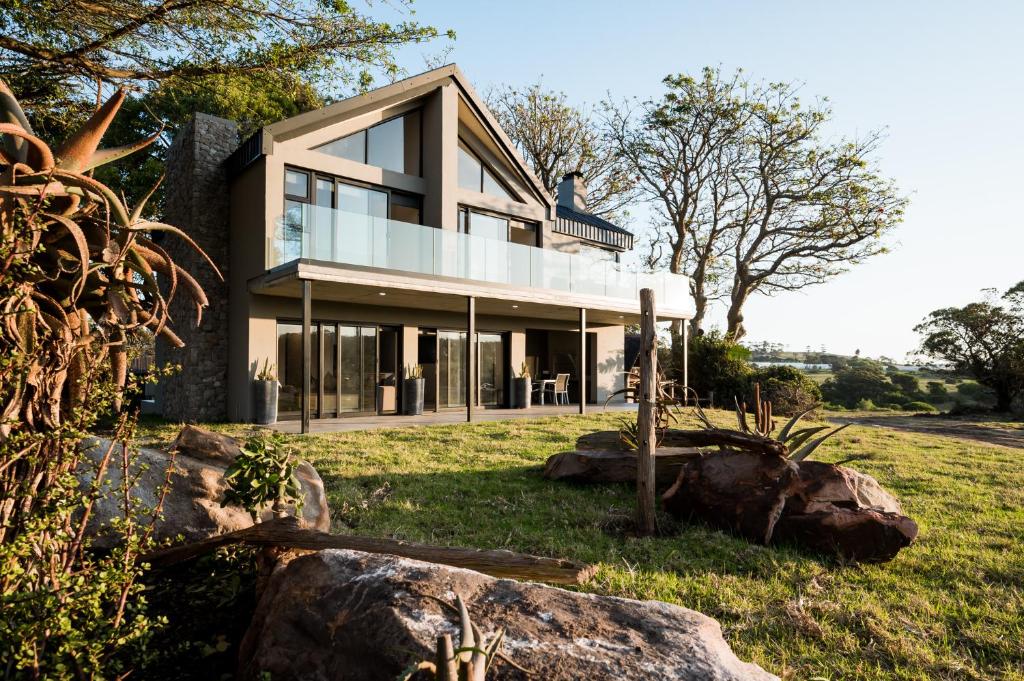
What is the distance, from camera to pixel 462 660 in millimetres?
1468

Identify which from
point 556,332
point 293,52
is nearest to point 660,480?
point 293,52

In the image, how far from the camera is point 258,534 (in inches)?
96.8

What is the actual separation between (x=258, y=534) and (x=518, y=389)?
1340cm

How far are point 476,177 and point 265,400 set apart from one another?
8.32 metres

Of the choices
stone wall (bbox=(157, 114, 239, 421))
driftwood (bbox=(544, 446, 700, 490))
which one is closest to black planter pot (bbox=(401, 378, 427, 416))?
stone wall (bbox=(157, 114, 239, 421))

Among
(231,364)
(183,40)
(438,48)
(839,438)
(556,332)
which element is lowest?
(839,438)

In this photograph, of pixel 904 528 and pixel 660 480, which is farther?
pixel 660 480

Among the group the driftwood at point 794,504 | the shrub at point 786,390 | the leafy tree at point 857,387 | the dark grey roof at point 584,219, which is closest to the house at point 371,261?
the dark grey roof at point 584,219

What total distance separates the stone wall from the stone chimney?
11160mm

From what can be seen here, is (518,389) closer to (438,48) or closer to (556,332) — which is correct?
(556,332)

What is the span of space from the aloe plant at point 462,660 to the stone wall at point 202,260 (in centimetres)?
1234

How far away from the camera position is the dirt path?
12.8 meters

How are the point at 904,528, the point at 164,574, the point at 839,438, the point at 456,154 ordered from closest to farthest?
the point at 164,574
the point at 904,528
the point at 839,438
the point at 456,154

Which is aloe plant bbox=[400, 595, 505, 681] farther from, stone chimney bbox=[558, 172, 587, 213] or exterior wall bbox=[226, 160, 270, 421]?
stone chimney bbox=[558, 172, 587, 213]
